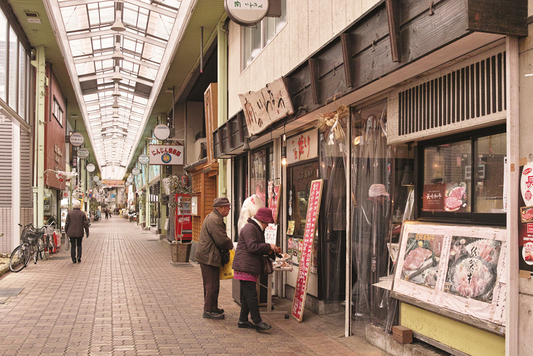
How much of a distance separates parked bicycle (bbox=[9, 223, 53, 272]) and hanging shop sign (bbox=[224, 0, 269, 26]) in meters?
8.87

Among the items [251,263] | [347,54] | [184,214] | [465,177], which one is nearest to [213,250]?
[251,263]

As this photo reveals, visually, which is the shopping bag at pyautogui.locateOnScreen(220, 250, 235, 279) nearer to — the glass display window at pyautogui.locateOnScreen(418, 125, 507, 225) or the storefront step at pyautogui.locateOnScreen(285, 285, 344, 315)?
the storefront step at pyautogui.locateOnScreen(285, 285, 344, 315)

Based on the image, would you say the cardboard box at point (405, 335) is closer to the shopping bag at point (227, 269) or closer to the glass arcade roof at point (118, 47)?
the shopping bag at point (227, 269)

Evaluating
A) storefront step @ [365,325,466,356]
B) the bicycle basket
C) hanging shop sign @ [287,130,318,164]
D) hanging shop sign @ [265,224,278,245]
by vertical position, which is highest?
hanging shop sign @ [287,130,318,164]

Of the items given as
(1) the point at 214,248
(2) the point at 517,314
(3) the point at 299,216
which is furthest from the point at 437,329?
(3) the point at 299,216

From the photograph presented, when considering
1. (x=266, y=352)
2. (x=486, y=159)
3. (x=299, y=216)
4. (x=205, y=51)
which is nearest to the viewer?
(x=486, y=159)

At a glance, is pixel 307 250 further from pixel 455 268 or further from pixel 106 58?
pixel 106 58

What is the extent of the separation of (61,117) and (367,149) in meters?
20.0

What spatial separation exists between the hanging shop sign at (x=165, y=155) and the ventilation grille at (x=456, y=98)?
16.9m

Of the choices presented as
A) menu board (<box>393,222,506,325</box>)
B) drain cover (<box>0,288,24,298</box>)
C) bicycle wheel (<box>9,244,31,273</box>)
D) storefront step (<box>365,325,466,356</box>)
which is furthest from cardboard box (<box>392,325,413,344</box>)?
bicycle wheel (<box>9,244,31,273</box>)

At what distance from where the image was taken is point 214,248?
746 centimetres

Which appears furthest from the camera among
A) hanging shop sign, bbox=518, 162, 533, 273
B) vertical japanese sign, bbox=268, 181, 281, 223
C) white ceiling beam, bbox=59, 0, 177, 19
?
white ceiling beam, bbox=59, 0, 177, 19

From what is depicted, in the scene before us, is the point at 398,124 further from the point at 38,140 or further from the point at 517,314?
the point at 38,140

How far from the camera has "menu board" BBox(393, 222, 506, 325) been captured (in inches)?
161
